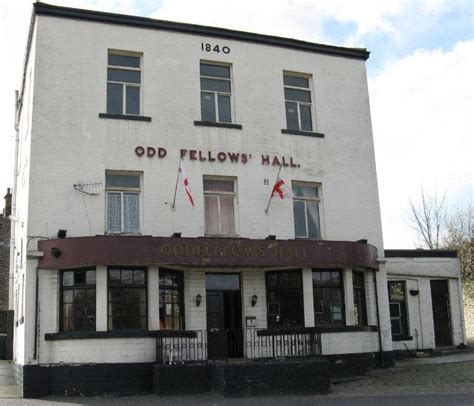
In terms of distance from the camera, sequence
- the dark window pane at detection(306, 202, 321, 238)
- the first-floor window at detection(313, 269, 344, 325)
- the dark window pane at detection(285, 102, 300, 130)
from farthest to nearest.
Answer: the dark window pane at detection(285, 102, 300, 130)
the dark window pane at detection(306, 202, 321, 238)
the first-floor window at detection(313, 269, 344, 325)

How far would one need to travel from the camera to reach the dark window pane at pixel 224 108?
19.0 metres

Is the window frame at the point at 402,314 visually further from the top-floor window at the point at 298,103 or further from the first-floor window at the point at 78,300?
the first-floor window at the point at 78,300

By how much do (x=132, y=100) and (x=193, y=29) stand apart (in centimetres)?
287

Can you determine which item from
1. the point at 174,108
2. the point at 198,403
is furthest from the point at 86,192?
the point at 198,403

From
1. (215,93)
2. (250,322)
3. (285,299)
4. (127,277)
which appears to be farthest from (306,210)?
(127,277)

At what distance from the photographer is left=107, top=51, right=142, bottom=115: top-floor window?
1802 cm

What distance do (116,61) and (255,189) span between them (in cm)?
539

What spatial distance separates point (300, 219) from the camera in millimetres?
19031

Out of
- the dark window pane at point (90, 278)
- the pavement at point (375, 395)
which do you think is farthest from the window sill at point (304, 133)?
the pavement at point (375, 395)

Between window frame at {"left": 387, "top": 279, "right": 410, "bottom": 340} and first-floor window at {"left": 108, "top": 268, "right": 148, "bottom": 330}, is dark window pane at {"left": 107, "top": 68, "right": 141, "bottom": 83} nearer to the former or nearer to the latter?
first-floor window at {"left": 108, "top": 268, "right": 148, "bottom": 330}

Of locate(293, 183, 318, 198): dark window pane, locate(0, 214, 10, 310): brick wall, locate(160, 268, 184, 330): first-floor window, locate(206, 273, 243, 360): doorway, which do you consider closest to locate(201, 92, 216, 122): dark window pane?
locate(293, 183, 318, 198): dark window pane

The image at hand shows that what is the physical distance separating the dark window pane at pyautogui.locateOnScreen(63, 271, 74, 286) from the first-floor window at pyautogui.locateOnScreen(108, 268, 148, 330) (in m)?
0.95

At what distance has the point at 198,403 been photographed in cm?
1389

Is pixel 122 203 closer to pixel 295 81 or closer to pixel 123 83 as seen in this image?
pixel 123 83
